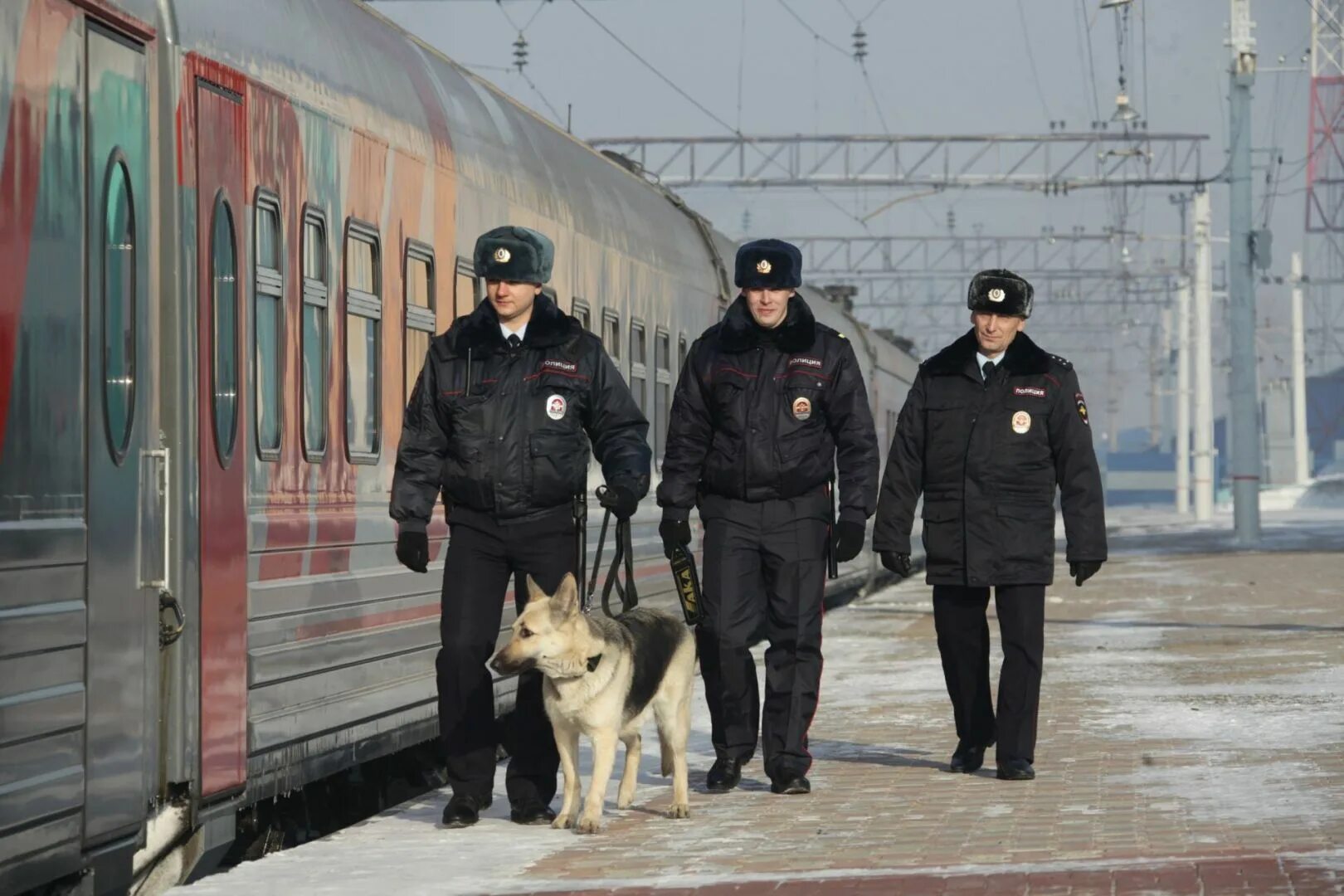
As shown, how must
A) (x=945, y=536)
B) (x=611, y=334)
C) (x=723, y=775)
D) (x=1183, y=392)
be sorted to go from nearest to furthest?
(x=723, y=775) → (x=945, y=536) → (x=611, y=334) → (x=1183, y=392)

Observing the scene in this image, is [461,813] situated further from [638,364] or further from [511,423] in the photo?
[638,364]

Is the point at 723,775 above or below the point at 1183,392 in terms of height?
below

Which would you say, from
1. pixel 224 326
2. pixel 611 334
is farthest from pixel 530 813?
pixel 611 334

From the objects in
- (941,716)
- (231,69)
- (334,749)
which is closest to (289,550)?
(334,749)

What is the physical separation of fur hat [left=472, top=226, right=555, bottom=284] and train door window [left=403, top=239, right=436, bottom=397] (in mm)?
1788

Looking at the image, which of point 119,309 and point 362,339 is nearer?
point 119,309

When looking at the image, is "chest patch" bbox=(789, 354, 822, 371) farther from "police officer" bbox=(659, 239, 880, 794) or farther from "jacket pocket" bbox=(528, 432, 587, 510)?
"jacket pocket" bbox=(528, 432, 587, 510)

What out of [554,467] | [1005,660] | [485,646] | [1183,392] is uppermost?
[1183,392]

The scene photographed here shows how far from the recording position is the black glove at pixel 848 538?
30.9ft

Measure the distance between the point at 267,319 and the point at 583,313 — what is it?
211 inches

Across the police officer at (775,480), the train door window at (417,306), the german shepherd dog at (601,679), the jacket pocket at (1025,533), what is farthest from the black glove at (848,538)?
the train door window at (417,306)

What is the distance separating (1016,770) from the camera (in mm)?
9891

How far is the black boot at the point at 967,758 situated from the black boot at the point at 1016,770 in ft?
1.14

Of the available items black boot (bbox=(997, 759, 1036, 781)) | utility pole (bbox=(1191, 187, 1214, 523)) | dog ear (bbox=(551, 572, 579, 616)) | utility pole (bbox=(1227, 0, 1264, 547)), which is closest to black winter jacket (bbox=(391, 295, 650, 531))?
dog ear (bbox=(551, 572, 579, 616))
